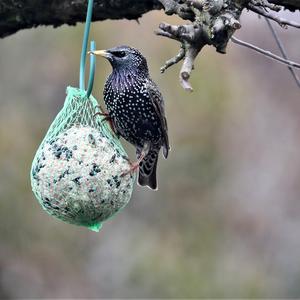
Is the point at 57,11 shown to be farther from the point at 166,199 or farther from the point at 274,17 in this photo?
the point at 166,199

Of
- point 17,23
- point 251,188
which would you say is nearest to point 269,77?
point 251,188

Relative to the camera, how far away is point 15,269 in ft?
28.8

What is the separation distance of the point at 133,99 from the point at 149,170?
0.38 meters

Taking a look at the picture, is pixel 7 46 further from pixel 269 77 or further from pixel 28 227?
pixel 269 77

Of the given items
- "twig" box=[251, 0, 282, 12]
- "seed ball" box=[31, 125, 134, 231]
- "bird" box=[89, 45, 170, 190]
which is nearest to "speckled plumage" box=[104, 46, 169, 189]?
"bird" box=[89, 45, 170, 190]

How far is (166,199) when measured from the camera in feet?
29.3

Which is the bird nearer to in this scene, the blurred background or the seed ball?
the seed ball

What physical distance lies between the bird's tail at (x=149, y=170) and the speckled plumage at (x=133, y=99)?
0.29 feet

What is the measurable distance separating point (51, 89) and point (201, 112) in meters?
1.46

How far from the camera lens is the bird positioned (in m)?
3.57

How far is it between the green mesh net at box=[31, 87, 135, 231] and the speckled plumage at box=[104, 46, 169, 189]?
27 cm

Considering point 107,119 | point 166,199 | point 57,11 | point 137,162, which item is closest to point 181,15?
point 137,162

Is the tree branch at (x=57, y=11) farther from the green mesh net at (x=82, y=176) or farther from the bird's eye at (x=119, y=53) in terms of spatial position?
the green mesh net at (x=82, y=176)

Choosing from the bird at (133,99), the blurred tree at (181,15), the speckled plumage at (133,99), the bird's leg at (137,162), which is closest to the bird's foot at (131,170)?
the bird's leg at (137,162)
